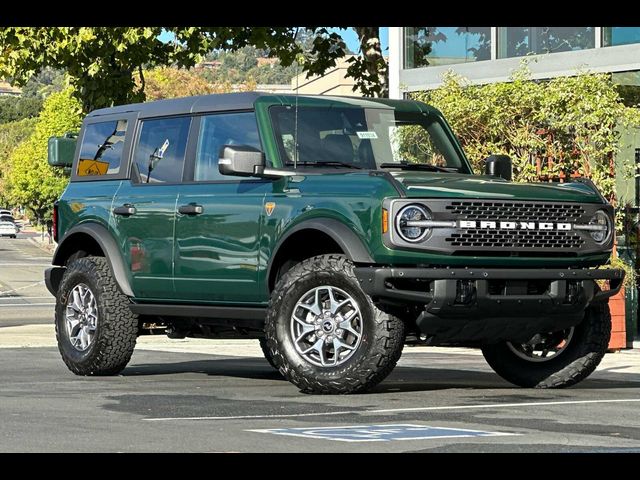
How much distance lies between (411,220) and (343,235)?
0.50 metres

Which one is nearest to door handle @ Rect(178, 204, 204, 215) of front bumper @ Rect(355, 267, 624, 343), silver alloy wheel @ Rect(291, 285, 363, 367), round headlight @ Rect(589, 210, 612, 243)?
silver alloy wheel @ Rect(291, 285, 363, 367)

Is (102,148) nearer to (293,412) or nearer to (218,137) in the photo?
(218,137)

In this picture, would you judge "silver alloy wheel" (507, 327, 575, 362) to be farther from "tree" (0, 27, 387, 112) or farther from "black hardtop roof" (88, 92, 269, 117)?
"tree" (0, 27, 387, 112)

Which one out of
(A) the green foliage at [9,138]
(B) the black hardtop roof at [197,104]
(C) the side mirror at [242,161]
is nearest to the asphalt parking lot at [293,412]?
(C) the side mirror at [242,161]

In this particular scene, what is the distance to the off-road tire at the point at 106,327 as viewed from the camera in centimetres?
1327

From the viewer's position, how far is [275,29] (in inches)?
924

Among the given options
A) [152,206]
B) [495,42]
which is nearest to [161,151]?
[152,206]

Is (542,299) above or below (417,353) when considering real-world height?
above

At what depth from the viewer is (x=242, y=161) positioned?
11.8 metres

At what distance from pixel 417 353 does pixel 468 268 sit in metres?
7.75

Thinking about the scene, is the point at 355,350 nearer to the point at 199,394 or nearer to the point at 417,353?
the point at 199,394

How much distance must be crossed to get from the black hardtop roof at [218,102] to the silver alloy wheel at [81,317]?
155 centimetres

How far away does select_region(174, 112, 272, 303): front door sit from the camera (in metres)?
12.1

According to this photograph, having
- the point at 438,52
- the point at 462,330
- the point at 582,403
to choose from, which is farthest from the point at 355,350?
the point at 438,52
